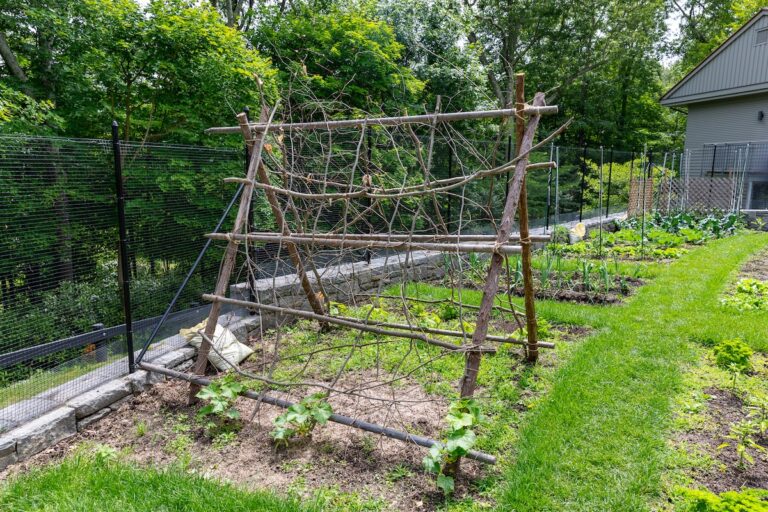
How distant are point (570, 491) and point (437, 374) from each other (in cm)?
150

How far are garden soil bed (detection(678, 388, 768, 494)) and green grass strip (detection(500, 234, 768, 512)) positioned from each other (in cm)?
20

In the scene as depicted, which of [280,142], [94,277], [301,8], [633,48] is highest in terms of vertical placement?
[633,48]

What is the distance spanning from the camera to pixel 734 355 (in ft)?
11.4

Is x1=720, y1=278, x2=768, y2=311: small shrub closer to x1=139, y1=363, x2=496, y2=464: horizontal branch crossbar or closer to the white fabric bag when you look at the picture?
x1=139, y1=363, x2=496, y2=464: horizontal branch crossbar

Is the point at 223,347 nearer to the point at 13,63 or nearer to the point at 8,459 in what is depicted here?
the point at 8,459

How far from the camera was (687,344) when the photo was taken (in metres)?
4.19

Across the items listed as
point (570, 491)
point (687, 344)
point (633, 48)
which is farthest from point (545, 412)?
point (633, 48)

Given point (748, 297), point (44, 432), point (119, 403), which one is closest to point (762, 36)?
point (748, 297)

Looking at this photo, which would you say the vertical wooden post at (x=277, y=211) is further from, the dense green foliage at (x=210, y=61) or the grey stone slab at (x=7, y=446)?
the grey stone slab at (x=7, y=446)

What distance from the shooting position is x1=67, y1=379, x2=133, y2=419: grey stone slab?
9.90ft

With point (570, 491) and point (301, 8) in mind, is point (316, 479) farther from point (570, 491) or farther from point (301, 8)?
point (301, 8)

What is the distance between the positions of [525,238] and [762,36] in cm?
1736

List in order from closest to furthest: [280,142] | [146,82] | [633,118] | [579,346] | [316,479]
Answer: [316,479] < [280,142] < [579,346] < [146,82] < [633,118]

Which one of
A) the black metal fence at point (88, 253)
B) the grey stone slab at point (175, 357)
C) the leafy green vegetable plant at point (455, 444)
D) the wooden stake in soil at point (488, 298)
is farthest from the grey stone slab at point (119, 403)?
the wooden stake in soil at point (488, 298)
